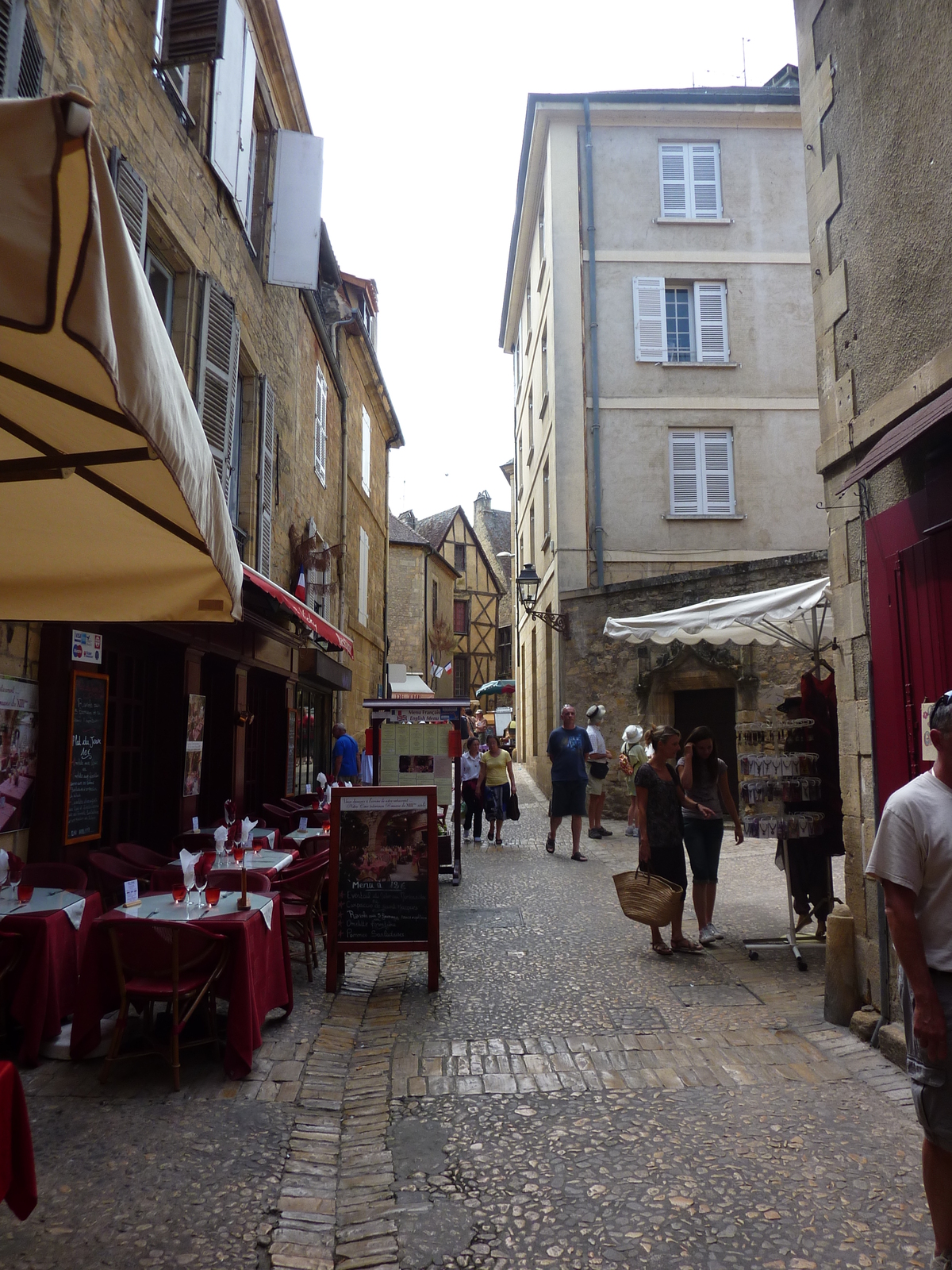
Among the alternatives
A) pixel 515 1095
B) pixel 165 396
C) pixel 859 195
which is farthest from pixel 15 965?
pixel 859 195

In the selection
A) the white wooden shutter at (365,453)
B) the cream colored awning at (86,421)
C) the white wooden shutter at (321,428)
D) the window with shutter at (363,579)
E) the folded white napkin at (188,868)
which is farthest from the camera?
the white wooden shutter at (365,453)

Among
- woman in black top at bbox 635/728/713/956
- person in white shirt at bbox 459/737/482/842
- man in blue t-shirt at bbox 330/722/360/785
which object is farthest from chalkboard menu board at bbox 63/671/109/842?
person in white shirt at bbox 459/737/482/842

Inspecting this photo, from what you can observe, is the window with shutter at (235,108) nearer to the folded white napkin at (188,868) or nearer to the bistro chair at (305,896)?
the bistro chair at (305,896)

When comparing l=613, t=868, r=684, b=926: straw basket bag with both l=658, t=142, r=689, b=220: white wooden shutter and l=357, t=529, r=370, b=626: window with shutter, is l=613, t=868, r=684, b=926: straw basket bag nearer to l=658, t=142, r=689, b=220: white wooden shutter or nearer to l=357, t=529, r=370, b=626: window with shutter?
l=357, t=529, r=370, b=626: window with shutter

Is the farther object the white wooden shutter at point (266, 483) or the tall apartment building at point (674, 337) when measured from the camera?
the tall apartment building at point (674, 337)

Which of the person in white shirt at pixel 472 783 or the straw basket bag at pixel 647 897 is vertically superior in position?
the person in white shirt at pixel 472 783

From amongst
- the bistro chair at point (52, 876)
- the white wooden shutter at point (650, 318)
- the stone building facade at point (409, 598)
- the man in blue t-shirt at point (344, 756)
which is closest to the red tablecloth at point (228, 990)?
the bistro chair at point (52, 876)

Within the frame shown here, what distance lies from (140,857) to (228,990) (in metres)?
2.32

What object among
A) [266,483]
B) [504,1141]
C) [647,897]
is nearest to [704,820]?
→ [647,897]

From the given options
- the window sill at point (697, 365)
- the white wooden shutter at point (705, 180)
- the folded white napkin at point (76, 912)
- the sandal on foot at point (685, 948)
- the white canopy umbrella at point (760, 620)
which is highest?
the white wooden shutter at point (705, 180)

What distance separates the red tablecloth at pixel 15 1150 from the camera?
8.01ft

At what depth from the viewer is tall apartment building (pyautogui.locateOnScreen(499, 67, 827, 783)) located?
17.0m

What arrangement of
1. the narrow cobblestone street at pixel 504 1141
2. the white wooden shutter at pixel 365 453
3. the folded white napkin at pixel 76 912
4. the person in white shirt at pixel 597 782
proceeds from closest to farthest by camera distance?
the narrow cobblestone street at pixel 504 1141 → the folded white napkin at pixel 76 912 → the person in white shirt at pixel 597 782 → the white wooden shutter at pixel 365 453

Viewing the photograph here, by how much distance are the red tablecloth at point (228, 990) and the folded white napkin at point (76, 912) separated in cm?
24
